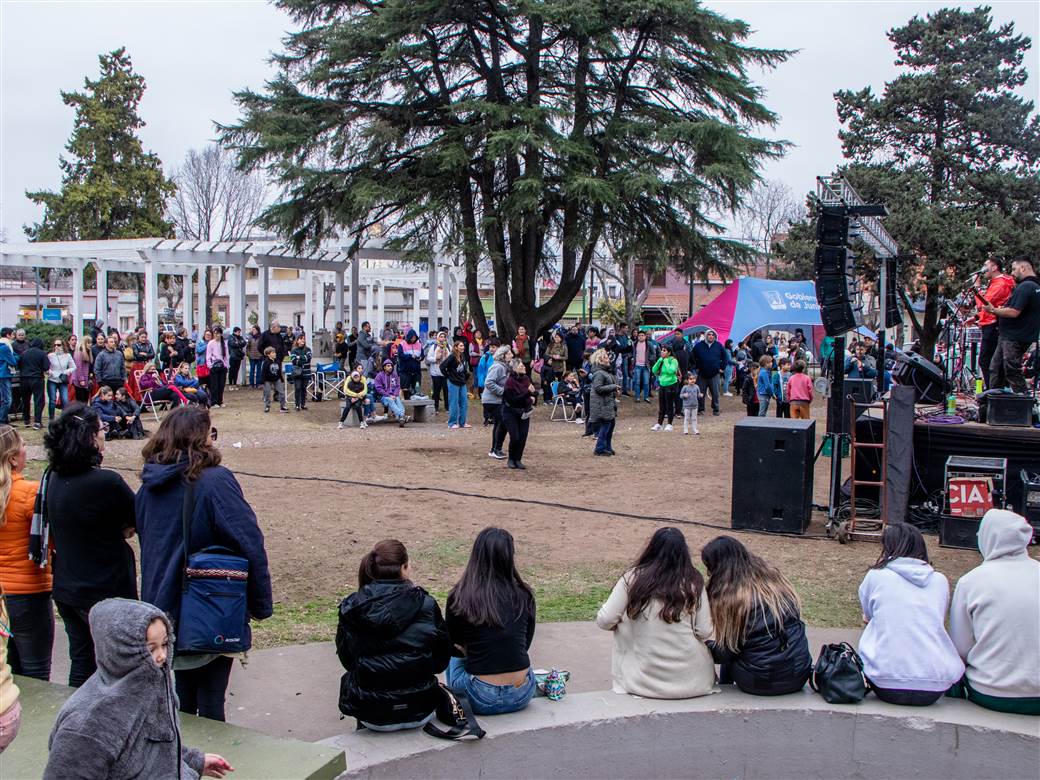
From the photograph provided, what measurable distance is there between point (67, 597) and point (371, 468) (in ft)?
29.3

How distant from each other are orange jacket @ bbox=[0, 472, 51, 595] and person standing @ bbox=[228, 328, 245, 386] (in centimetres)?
2017

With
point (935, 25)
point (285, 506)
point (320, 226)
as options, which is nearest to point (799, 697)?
point (285, 506)

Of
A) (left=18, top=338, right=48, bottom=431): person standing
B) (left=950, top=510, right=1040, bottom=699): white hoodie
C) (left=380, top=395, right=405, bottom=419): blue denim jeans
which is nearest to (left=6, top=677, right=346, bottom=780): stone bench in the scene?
(left=950, top=510, right=1040, bottom=699): white hoodie

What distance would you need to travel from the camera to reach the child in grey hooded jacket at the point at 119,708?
2734mm

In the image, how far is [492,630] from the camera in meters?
4.64

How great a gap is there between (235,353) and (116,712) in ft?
74.7

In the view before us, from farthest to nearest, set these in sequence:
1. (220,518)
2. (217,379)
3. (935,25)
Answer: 1. (935,25)
2. (217,379)
3. (220,518)

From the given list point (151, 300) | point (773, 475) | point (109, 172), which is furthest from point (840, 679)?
point (109, 172)

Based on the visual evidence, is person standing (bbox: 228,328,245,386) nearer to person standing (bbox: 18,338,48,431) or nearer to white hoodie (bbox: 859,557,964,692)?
person standing (bbox: 18,338,48,431)

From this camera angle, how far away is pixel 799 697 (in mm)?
4895

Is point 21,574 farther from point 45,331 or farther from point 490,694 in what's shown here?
point 45,331

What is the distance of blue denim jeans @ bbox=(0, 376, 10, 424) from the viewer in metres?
16.1

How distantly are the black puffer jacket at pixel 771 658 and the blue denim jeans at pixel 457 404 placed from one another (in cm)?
Answer: 1310

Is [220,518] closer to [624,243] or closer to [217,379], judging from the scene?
[217,379]
